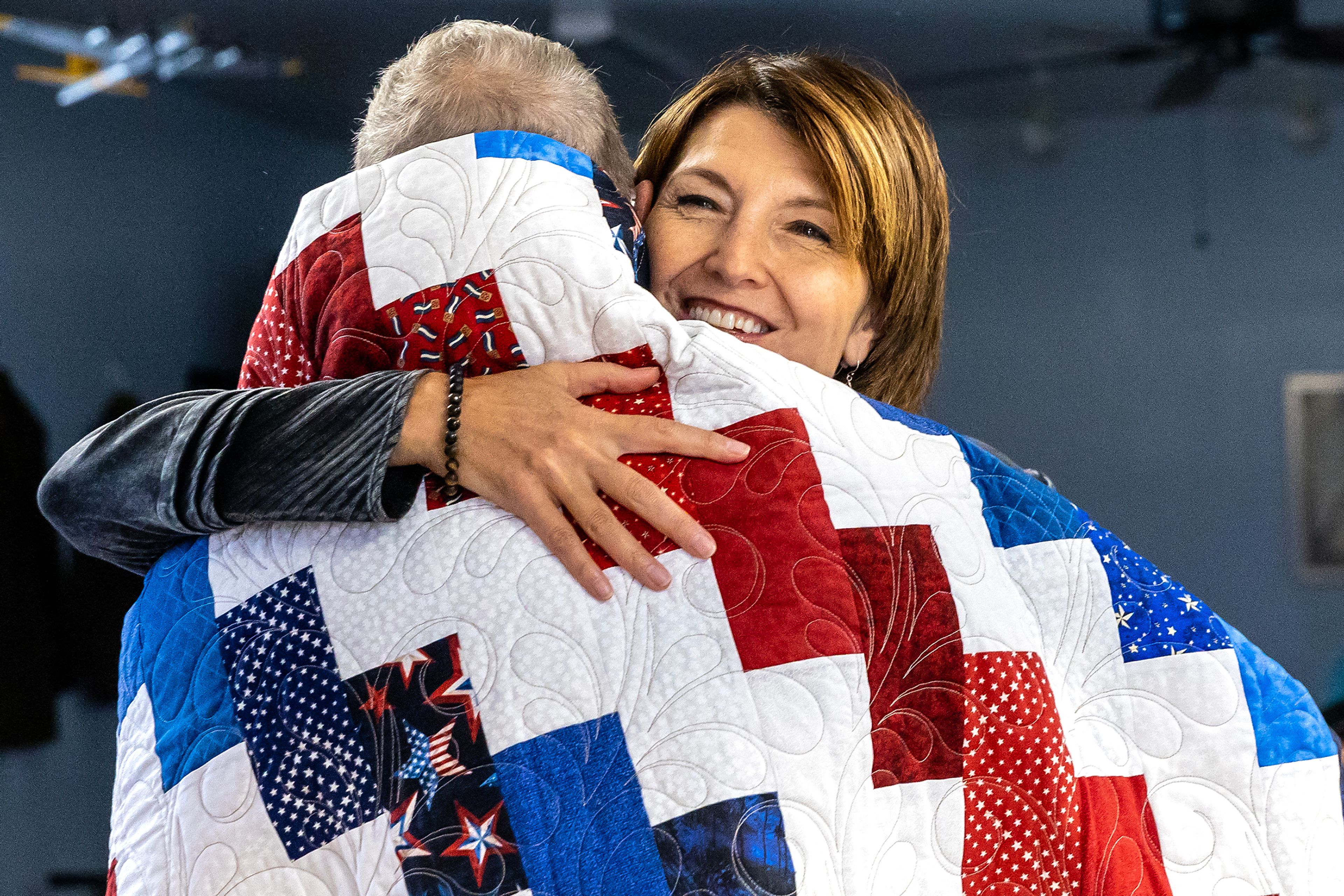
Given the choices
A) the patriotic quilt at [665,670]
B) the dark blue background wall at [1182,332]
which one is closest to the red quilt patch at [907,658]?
the patriotic quilt at [665,670]

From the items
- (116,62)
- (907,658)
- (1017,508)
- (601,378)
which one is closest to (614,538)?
(601,378)

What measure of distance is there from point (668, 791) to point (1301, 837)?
550mm

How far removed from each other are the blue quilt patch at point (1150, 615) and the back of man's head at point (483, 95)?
0.60 m

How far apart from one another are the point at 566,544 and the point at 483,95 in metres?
0.45

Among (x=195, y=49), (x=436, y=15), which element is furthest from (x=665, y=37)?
(x=195, y=49)

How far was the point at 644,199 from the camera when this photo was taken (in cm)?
129

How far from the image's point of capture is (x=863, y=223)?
4.07 ft

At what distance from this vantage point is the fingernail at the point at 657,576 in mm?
819

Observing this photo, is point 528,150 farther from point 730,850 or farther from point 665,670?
point 730,850

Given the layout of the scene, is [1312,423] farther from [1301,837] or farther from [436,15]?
[436,15]

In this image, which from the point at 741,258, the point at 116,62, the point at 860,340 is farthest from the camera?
the point at 116,62

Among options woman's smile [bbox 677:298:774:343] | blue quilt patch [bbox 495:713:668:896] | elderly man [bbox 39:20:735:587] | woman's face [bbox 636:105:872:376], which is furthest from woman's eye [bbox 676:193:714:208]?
blue quilt patch [bbox 495:713:668:896]

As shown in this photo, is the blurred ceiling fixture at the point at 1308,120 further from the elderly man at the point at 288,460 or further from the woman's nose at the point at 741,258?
the elderly man at the point at 288,460

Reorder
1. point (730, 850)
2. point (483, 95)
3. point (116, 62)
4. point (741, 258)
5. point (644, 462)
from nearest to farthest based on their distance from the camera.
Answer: point (730, 850) < point (644, 462) < point (483, 95) < point (741, 258) < point (116, 62)
